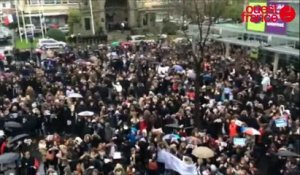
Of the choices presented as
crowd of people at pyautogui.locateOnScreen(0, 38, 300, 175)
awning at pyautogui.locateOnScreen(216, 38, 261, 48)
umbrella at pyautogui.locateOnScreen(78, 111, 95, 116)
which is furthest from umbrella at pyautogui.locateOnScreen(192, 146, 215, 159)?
awning at pyautogui.locateOnScreen(216, 38, 261, 48)

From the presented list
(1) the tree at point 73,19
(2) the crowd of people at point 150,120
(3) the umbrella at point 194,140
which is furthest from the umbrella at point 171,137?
(1) the tree at point 73,19

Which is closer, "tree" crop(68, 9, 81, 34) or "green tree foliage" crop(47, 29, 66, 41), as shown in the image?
"green tree foliage" crop(47, 29, 66, 41)

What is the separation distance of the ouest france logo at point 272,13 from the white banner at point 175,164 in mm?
11608

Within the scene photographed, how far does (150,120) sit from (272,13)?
10.7 meters

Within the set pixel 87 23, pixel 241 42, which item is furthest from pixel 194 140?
pixel 87 23

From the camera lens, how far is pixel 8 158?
41.7ft

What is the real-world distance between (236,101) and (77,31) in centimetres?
3871

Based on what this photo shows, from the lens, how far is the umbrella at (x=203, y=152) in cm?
1233

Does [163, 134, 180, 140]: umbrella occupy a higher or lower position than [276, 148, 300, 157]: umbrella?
higher

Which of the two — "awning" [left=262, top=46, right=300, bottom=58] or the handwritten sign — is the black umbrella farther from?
"awning" [left=262, top=46, right=300, bottom=58]

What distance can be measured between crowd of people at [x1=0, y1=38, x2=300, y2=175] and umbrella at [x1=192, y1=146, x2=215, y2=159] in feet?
0.09

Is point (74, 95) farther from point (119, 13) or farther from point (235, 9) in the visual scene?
point (119, 13)

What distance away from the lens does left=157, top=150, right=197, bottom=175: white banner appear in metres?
12.2

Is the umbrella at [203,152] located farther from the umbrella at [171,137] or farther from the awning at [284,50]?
the awning at [284,50]
